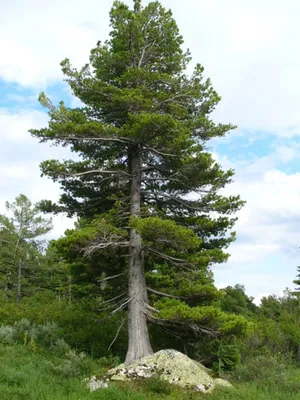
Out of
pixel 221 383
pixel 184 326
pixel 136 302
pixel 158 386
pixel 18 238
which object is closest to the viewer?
pixel 158 386

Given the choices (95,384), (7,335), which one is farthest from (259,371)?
(7,335)

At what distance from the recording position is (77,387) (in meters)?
9.66

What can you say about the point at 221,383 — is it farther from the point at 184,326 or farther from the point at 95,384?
the point at 95,384

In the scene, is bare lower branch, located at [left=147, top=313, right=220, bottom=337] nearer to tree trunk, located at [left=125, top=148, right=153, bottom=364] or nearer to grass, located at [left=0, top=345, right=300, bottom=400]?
tree trunk, located at [left=125, top=148, right=153, bottom=364]

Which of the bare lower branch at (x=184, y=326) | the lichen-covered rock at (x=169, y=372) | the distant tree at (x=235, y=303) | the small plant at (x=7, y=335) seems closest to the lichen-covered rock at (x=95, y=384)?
the lichen-covered rock at (x=169, y=372)

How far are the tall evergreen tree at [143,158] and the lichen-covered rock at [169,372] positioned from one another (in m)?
1.22

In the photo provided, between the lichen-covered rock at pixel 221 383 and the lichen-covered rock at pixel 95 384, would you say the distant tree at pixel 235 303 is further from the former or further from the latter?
the lichen-covered rock at pixel 95 384

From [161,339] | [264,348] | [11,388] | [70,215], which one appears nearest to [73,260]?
[70,215]

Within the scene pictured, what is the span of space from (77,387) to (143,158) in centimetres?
869

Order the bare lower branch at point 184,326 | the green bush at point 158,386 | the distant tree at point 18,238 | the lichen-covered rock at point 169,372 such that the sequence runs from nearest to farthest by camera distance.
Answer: the green bush at point 158,386
the lichen-covered rock at point 169,372
the bare lower branch at point 184,326
the distant tree at point 18,238

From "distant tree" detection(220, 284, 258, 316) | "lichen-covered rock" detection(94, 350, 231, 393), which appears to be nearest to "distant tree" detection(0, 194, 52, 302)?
"distant tree" detection(220, 284, 258, 316)

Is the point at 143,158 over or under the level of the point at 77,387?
over

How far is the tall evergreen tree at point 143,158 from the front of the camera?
13328mm

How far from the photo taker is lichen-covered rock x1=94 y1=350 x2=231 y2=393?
A: 10.8m
